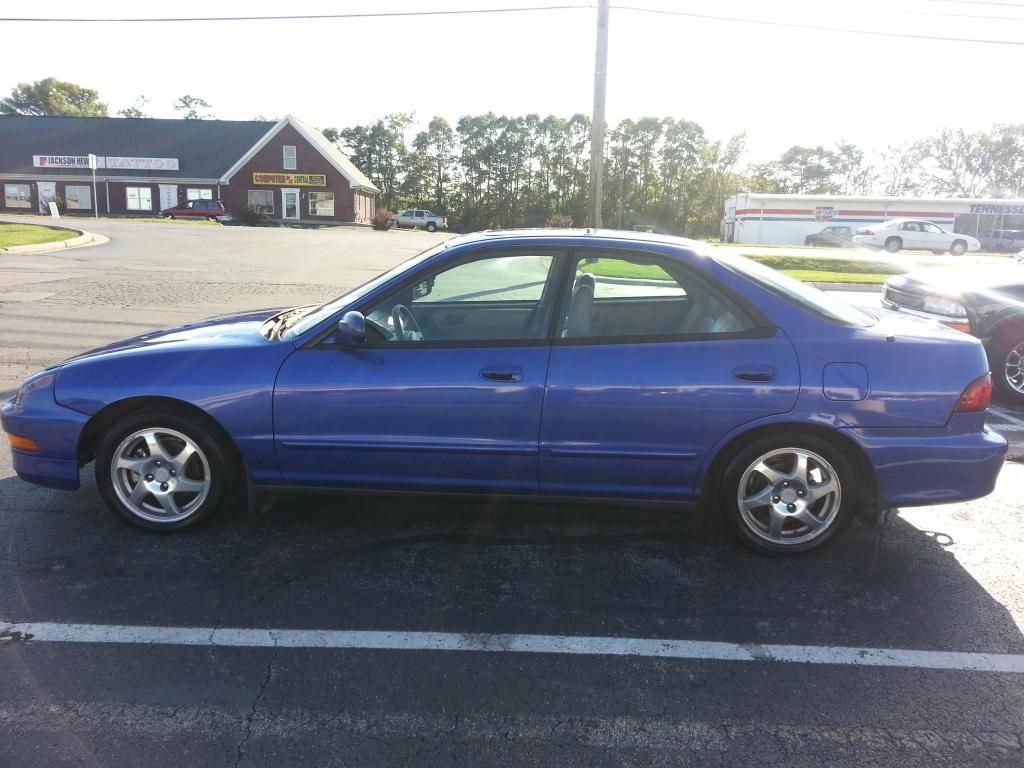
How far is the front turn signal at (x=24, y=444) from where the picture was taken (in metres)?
3.88

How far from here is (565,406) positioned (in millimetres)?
3605

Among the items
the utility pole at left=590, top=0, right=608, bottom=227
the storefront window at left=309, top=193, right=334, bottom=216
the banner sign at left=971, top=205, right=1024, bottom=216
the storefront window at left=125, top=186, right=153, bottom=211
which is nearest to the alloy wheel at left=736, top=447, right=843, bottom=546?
the utility pole at left=590, top=0, right=608, bottom=227

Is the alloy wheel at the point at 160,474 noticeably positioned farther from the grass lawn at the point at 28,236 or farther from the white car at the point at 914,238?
the white car at the point at 914,238

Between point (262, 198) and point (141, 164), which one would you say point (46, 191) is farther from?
point (262, 198)

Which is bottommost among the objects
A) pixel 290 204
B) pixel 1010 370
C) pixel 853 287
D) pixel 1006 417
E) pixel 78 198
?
pixel 1006 417

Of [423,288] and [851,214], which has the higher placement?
[851,214]

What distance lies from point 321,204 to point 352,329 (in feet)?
177

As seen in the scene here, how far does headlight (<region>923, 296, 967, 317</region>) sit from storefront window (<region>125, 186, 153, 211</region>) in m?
53.6

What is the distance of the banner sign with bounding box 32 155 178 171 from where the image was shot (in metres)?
51.2

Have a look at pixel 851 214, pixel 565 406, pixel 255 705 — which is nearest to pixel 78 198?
pixel 851 214

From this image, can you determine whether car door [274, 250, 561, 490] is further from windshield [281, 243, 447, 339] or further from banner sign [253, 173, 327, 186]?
banner sign [253, 173, 327, 186]

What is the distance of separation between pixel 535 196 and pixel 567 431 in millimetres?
80145

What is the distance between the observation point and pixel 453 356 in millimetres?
3697

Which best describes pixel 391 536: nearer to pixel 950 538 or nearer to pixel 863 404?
pixel 863 404
